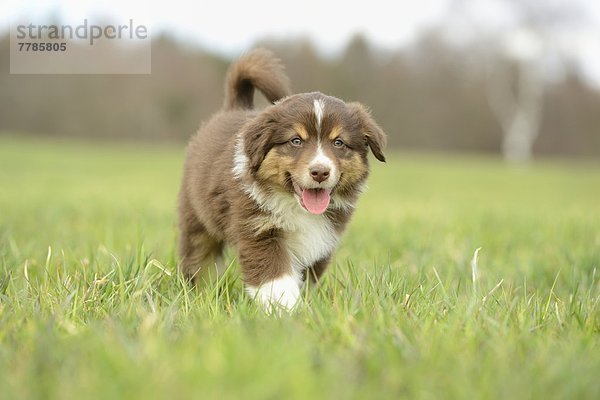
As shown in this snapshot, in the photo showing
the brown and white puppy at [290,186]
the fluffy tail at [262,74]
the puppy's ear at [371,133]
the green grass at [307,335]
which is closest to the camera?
the green grass at [307,335]

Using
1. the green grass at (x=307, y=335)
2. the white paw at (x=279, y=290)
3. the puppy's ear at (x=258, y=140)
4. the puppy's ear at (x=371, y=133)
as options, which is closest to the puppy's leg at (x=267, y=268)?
the white paw at (x=279, y=290)

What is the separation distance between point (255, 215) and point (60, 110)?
35.7m

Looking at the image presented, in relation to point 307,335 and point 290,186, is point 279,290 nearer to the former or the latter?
point 290,186

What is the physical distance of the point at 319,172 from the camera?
3359 mm

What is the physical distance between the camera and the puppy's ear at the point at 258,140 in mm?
3523

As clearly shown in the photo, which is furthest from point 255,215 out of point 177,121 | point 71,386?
point 177,121

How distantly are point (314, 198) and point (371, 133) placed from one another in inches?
21.0

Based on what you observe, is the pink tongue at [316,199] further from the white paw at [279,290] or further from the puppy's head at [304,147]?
the white paw at [279,290]

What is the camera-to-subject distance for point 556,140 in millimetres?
43000

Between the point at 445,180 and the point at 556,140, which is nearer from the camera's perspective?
the point at 445,180

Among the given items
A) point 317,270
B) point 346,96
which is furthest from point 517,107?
point 317,270

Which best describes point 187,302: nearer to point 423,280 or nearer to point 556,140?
point 423,280

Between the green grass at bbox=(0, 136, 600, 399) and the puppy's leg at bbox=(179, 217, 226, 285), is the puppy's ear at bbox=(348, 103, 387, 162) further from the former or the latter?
the puppy's leg at bbox=(179, 217, 226, 285)

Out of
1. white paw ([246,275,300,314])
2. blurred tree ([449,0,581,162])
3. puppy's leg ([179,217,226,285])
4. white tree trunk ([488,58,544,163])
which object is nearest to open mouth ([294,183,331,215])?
white paw ([246,275,300,314])
